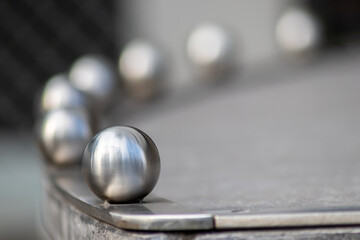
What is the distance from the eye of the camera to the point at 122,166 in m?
0.88

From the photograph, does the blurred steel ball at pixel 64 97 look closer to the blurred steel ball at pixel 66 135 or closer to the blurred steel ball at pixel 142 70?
the blurred steel ball at pixel 66 135

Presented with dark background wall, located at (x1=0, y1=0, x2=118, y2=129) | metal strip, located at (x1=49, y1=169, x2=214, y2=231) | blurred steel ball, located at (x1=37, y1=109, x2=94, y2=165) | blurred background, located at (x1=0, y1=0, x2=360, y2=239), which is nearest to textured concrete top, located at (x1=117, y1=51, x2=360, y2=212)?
metal strip, located at (x1=49, y1=169, x2=214, y2=231)

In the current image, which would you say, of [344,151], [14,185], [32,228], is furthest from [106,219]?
[14,185]

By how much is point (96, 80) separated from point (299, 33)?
76 cm

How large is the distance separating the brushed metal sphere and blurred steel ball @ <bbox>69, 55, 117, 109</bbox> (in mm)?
1174

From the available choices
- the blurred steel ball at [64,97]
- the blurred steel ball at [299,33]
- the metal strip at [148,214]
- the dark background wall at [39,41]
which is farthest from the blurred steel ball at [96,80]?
the dark background wall at [39,41]

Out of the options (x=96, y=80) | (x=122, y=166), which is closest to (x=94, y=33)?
(x=96, y=80)

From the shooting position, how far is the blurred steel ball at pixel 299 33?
2598 millimetres

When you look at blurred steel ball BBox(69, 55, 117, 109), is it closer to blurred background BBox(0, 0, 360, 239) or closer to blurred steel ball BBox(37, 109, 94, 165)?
blurred steel ball BBox(37, 109, 94, 165)

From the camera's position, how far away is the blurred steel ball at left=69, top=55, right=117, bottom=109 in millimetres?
2148

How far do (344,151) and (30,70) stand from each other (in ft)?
8.78

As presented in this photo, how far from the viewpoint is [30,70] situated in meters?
3.94

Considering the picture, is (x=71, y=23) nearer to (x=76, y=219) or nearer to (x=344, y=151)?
(x=344, y=151)

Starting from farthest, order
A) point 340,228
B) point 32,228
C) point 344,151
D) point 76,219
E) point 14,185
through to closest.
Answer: point 14,185 → point 32,228 → point 344,151 → point 76,219 → point 340,228
